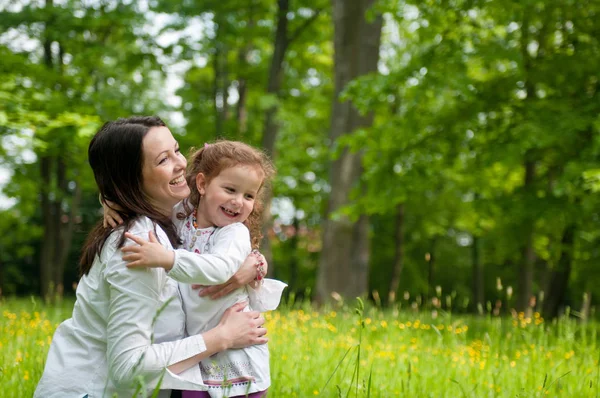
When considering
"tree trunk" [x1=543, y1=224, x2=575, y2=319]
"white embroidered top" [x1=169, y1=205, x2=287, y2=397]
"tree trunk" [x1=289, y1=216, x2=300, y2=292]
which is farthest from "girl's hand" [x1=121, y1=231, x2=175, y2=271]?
"tree trunk" [x1=289, y1=216, x2=300, y2=292]

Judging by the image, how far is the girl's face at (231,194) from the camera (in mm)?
2465

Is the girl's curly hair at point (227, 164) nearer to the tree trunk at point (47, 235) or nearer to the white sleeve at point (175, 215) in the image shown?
the white sleeve at point (175, 215)

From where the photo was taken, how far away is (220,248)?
2.32 meters

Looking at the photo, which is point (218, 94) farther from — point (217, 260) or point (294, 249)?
point (217, 260)

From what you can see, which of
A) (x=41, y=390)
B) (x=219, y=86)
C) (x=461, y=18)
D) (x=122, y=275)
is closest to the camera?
(x=122, y=275)

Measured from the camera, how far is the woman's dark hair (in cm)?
236

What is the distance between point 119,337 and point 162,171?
62cm

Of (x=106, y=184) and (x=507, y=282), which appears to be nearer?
(x=106, y=184)

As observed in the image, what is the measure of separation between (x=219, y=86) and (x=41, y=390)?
13586 millimetres

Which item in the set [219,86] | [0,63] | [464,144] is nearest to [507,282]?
[219,86]

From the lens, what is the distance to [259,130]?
707 inches

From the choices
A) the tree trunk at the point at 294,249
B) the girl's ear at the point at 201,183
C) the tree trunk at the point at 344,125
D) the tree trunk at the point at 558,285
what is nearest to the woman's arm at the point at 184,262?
the girl's ear at the point at 201,183

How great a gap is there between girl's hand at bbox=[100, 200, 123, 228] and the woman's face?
0.42ft

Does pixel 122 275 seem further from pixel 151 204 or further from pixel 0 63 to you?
pixel 0 63
